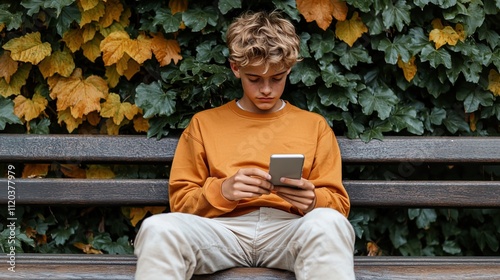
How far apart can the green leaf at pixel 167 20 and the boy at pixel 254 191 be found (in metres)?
0.33

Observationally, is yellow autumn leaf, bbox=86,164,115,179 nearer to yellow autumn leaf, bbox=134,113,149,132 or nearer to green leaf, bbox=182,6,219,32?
yellow autumn leaf, bbox=134,113,149,132

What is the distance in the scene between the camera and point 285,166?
2383 millimetres

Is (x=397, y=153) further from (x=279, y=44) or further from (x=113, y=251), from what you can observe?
(x=113, y=251)

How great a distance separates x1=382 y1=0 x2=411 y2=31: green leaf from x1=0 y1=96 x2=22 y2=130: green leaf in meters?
1.50

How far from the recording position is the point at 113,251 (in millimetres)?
3236

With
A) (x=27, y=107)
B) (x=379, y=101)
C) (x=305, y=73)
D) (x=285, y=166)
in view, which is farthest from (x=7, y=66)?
(x=379, y=101)

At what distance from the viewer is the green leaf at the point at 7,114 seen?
3109mm

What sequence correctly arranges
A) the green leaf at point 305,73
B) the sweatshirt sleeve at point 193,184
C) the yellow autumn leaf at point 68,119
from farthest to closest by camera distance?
the yellow autumn leaf at point 68,119, the green leaf at point 305,73, the sweatshirt sleeve at point 193,184

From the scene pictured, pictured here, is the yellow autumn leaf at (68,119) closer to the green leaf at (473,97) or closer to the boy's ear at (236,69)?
the boy's ear at (236,69)

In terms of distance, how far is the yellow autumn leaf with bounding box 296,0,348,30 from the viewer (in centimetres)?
305

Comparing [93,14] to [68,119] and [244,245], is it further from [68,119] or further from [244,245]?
[244,245]

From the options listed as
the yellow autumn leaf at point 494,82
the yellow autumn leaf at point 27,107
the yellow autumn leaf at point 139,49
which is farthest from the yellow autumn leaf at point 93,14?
the yellow autumn leaf at point 494,82

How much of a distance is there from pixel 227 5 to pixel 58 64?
72 cm

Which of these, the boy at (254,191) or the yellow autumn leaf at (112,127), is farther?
the yellow autumn leaf at (112,127)
